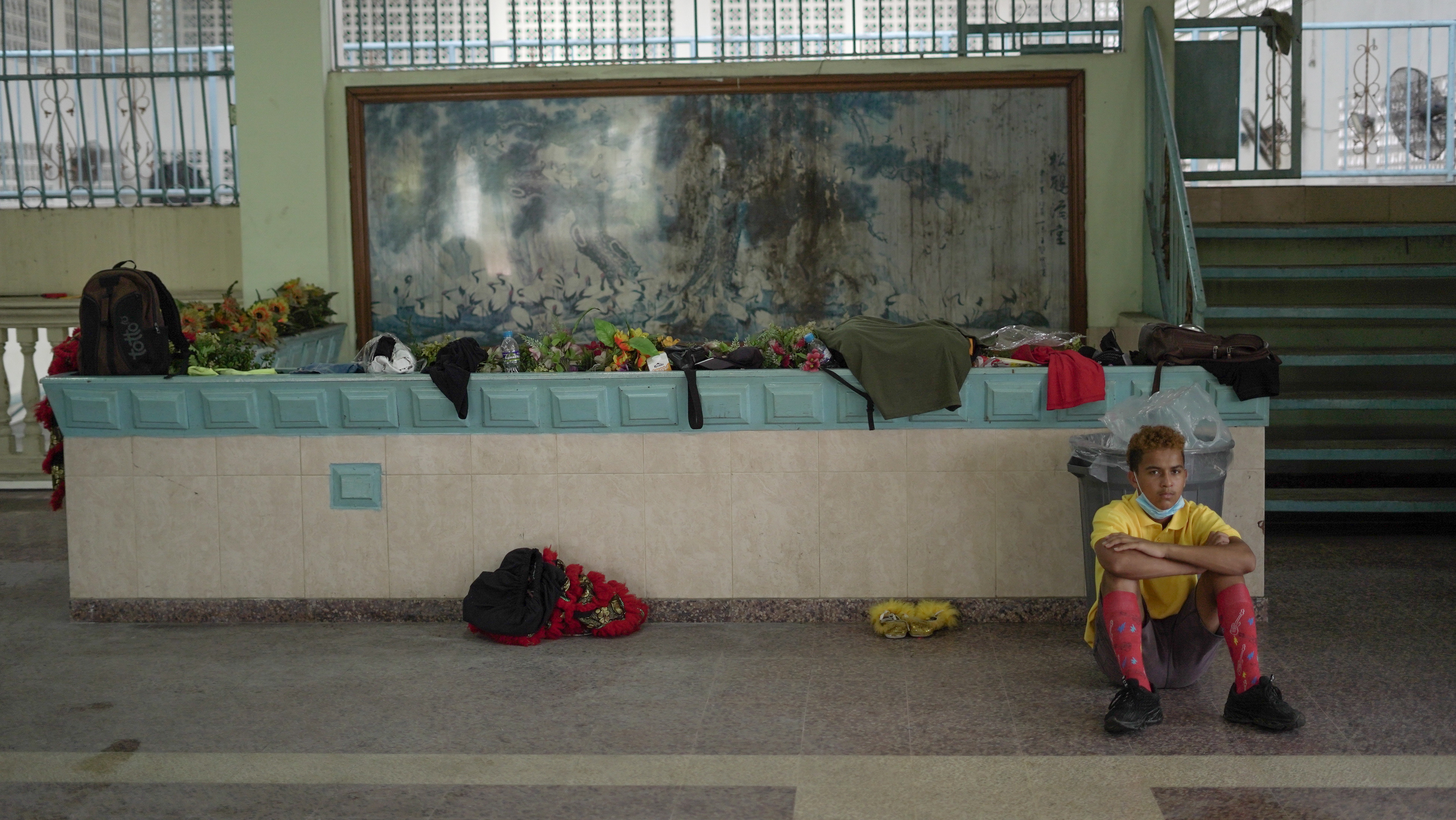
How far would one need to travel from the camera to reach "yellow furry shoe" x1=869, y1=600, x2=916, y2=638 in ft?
19.7

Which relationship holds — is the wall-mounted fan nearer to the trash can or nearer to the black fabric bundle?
the trash can

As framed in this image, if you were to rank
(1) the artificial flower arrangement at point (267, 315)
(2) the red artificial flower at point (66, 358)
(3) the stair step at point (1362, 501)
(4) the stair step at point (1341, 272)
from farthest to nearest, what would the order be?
(4) the stair step at point (1341, 272) → (3) the stair step at point (1362, 501) → (1) the artificial flower arrangement at point (267, 315) → (2) the red artificial flower at point (66, 358)

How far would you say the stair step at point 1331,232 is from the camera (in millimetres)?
9125

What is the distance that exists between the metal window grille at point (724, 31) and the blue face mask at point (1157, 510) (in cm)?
516

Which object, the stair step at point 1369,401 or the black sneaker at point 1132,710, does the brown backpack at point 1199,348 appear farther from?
the stair step at point 1369,401

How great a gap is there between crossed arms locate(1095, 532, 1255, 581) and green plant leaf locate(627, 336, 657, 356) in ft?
8.55

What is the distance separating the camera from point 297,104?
9297mm

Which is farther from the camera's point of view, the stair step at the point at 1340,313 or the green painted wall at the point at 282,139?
the green painted wall at the point at 282,139

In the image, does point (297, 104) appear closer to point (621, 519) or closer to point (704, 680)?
point (621, 519)

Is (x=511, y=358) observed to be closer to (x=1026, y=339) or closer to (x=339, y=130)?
(x=1026, y=339)

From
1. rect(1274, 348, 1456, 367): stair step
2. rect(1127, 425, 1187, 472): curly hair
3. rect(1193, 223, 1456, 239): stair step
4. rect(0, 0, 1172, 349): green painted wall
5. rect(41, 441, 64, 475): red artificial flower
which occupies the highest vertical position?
rect(0, 0, 1172, 349): green painted wall

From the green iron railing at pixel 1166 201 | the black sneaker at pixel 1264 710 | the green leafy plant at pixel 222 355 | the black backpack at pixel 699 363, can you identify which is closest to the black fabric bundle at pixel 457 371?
the black backpack at pixel 699 363

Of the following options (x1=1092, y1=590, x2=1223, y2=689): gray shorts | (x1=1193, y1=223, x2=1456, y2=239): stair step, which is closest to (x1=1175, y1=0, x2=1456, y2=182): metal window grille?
(x1=1193, y1=223, x2=1456, y2=239): stair step

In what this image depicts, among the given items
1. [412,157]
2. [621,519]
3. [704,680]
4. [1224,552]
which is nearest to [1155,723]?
[1224,552]
